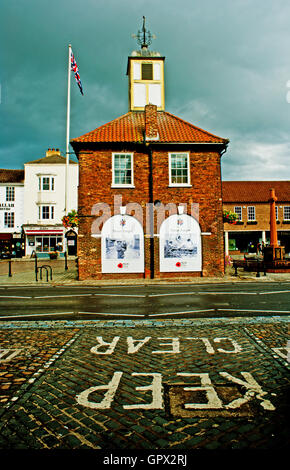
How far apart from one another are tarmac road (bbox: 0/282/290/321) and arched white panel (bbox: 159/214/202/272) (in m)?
4.00

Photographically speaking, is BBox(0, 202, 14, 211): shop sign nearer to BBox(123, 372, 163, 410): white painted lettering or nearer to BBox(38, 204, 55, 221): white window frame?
BBox(38, 204, 55, 221): white window frame

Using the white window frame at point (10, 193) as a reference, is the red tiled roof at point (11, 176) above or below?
above

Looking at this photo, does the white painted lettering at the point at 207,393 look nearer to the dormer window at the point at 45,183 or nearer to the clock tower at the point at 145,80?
the clock tower at the point at 145,80

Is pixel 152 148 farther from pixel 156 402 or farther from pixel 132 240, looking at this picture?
pixel 156 402

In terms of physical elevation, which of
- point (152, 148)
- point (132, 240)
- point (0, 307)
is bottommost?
point (0, 307)

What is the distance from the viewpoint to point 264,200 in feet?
149

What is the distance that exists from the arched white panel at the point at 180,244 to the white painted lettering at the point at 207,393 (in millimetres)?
13735

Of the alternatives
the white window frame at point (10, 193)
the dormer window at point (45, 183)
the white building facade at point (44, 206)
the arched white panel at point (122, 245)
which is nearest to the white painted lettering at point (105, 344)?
Result: the arched white panel at point (122, 245)

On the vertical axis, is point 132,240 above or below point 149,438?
above

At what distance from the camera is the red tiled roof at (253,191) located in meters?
45.9

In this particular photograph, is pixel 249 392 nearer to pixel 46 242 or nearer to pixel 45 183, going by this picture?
pixel 46 242

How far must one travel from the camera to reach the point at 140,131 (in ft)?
64.4

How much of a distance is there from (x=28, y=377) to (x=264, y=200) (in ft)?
149

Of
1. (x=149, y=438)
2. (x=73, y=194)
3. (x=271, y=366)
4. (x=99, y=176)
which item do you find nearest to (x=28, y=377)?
(x=149, y=438)
